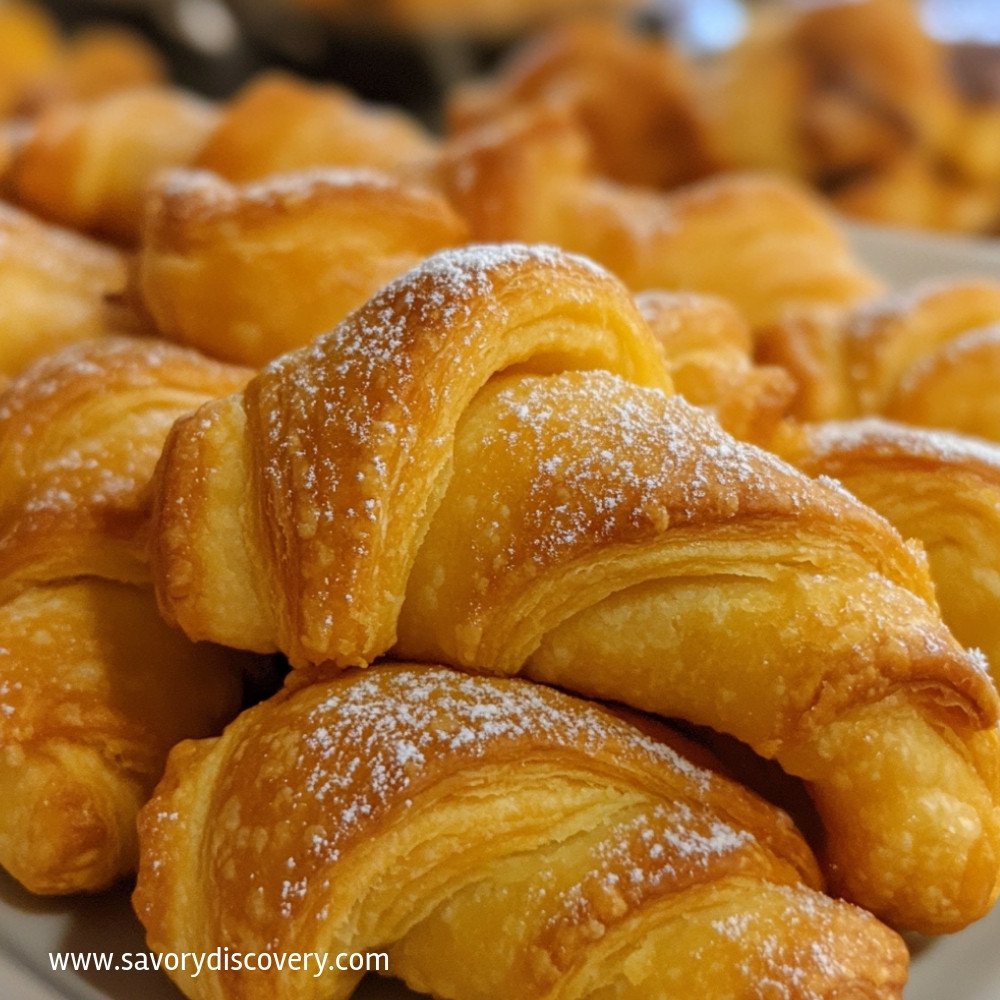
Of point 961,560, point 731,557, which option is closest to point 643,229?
point 961,560

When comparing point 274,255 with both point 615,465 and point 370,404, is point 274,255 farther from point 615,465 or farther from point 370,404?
point 615,465

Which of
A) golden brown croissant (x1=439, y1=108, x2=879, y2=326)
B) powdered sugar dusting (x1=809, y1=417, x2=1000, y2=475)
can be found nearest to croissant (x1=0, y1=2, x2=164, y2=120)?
golden brown croissant (x1=439, y1=108, x2=879, y2=326)

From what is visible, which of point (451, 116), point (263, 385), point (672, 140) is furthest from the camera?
point (672, 140)

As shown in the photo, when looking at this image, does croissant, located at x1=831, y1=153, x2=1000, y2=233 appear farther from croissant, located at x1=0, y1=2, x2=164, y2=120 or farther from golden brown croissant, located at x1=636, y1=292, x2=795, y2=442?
croissant, located at x1=0, y1=2, x2=164, y2=120

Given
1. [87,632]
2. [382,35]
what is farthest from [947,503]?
[382,35]

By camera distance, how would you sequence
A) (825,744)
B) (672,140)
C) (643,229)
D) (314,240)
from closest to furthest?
(825,744) < (314,240) < (643,229) < (672,140)

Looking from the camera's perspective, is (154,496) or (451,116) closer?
(154,496)

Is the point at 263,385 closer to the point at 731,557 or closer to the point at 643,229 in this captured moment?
the point at 731,557
